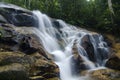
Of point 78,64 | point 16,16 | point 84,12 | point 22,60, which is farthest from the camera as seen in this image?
point 84,12

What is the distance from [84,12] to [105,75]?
13.5m

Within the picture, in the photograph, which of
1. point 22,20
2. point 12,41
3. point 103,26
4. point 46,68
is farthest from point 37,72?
point 103,26

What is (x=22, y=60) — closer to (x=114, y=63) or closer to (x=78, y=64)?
(x=78, y=64)

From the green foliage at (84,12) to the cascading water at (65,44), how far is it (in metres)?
4.53

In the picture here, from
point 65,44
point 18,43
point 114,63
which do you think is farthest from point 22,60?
point 65,44

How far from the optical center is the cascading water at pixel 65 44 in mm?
14273

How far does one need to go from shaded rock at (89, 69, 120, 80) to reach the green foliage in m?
10.4

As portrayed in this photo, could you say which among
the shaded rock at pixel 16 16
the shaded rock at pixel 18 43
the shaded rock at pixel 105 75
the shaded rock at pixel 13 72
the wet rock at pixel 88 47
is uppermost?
the shaded rock at pixel 16 16

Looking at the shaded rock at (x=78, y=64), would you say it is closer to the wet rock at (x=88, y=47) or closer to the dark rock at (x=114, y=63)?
the dark rock at (x=114, y=63)

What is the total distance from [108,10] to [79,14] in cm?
300

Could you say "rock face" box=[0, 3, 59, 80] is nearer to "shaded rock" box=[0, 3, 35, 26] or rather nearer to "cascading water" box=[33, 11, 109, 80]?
"shaded rock" box=[0, 3, 35, 26]

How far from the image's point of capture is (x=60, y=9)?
2597 centimetres

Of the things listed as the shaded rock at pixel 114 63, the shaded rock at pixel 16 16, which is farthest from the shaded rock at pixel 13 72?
the shaded rock at pixel 16 16

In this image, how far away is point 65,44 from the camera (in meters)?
17.0
